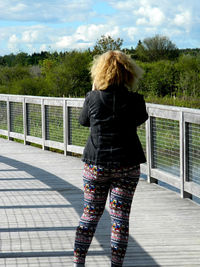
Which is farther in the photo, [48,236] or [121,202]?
[48,236]

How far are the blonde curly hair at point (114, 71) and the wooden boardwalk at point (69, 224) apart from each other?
5.37 ft

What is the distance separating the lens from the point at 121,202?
365cm

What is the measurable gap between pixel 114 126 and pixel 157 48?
6750cm

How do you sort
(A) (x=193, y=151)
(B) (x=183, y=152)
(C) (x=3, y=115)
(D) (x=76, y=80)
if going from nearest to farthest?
(A) (x=193, y=151)
(B) (x=183, y=152)
(C) (x=3, y=115)
(D) (x=76, y=80)

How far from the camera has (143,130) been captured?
8.41 metres

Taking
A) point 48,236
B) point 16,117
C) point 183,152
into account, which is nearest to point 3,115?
point 16,117

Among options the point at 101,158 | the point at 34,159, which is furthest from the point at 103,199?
the point at 34,159

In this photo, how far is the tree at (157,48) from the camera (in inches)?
2714

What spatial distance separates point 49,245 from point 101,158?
5.52ft

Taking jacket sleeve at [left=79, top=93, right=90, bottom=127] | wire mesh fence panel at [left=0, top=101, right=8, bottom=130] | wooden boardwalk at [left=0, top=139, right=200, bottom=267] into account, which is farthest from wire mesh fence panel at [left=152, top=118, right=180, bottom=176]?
wire mesh fence panel at [left=0, top=101, right=8, bottom=130]

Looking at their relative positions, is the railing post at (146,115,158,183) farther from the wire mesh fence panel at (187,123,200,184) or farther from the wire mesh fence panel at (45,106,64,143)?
the wire mesh fence panel at (45,106,64,143)

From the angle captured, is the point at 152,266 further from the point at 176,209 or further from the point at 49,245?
the point at 176,209

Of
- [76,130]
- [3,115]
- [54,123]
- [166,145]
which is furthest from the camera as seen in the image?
[3,115]

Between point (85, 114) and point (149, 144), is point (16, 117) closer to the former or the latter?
point (149, 144)
